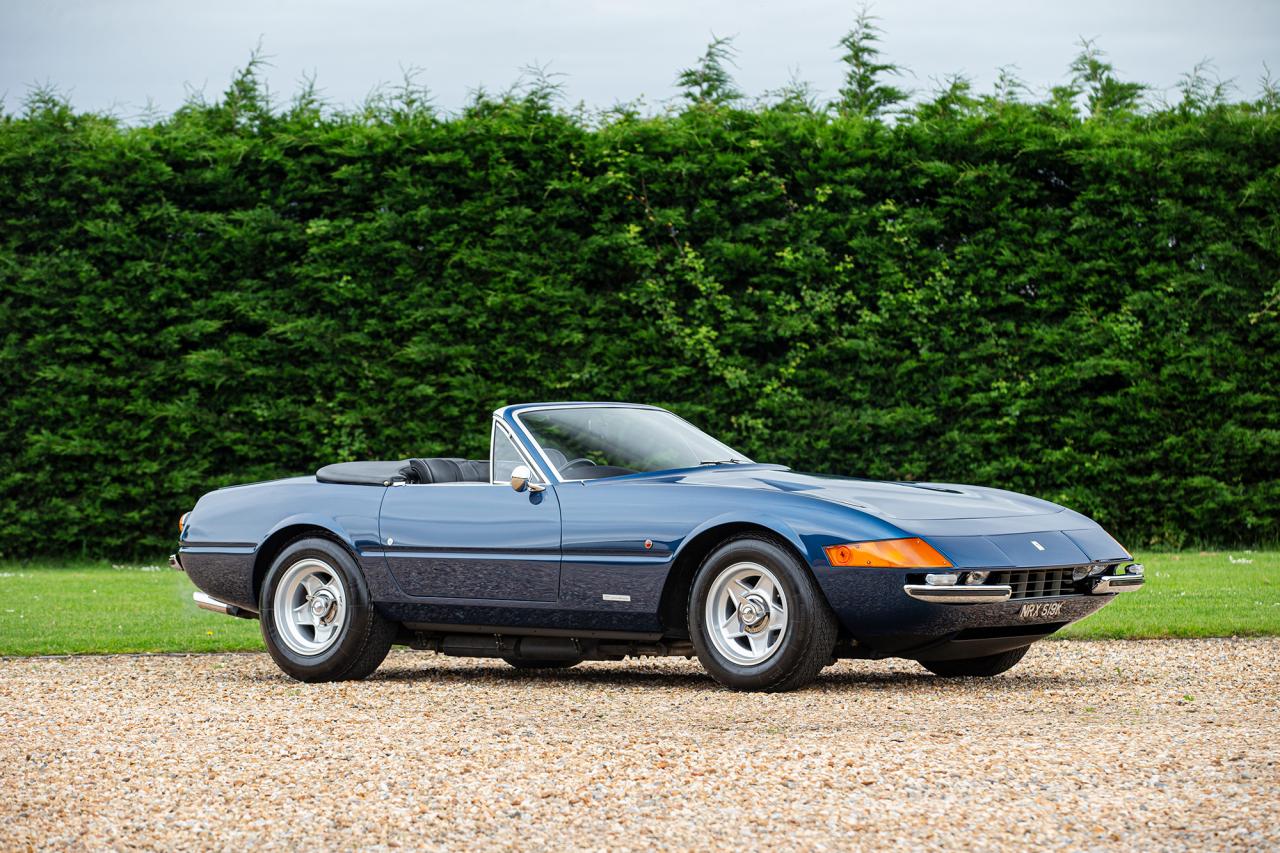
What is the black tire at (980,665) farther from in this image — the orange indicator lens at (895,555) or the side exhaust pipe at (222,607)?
the side exhaust pipe at (222,607)

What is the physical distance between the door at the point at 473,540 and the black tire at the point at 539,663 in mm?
453

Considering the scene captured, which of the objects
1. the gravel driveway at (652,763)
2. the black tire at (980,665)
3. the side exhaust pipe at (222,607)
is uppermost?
the side exhaust pipe at (222,607)

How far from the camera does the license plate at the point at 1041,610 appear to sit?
689 centimetres

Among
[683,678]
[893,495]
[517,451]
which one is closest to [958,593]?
[893,495]

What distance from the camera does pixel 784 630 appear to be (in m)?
6.86

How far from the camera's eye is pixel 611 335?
14.8 meters

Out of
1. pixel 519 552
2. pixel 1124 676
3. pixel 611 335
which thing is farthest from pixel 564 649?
pixel 611 335

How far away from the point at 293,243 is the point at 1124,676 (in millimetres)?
9762

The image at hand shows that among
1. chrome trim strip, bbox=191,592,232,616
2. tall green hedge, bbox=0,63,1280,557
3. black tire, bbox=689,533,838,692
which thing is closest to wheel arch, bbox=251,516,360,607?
chrome trim strip, bbox=191,592,232,616

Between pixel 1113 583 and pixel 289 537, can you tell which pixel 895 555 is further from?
pixel 289 537

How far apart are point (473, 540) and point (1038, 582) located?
2.71 m

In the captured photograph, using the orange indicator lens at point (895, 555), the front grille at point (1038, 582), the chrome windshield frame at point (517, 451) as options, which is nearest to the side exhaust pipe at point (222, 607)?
the chrome windshield frame at point (517, 451)

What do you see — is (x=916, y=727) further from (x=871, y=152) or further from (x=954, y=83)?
(x=954, y=83)

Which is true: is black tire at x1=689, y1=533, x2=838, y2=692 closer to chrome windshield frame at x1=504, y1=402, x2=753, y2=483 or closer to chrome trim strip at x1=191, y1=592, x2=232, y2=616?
chrome windshield frame at x1=504, y1=402, x2=753, y2=483
